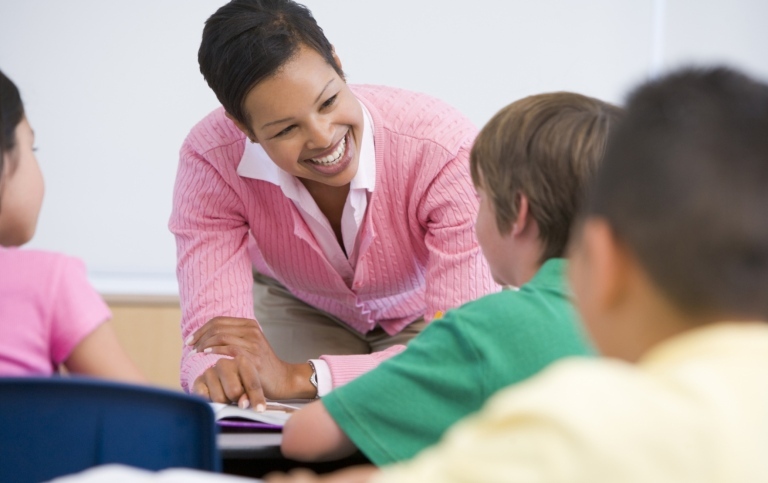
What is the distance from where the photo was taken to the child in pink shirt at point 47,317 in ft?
3.76

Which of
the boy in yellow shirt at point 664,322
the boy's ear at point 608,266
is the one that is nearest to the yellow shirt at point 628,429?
the boy in yellow shirt at point 664,322

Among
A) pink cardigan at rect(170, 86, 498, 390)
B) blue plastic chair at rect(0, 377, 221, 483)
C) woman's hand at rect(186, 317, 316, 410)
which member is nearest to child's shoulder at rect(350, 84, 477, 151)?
pink cardigan at rect(170, 86, 498, 390)

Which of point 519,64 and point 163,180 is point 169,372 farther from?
point 519,64

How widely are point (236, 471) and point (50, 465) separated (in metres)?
0.43

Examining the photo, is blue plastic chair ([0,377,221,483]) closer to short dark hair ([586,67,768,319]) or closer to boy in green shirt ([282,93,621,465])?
boy in green shirt ([282,93,621,465])

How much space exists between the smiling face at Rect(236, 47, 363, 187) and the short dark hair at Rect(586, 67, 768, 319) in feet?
3.75

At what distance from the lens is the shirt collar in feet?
6.72

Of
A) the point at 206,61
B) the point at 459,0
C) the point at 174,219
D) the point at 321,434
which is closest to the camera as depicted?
the point at 321,434

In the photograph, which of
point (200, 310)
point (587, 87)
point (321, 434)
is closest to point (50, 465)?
point (321, 434)

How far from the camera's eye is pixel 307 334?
2.45 meters

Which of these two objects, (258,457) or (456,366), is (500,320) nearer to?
(456,366)

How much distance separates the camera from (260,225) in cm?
217

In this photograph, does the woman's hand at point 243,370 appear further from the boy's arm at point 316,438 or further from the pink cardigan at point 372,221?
the boy's arm at point 316,438

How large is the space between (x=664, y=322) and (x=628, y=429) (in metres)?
0.13
